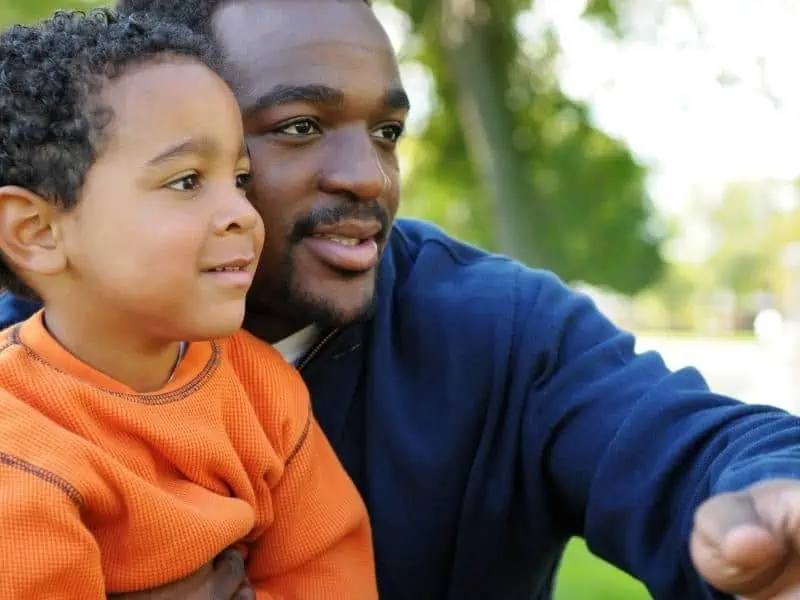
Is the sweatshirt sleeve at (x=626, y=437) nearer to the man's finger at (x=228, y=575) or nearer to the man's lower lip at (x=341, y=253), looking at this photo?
the man's lower lip at (x=341, y=253)

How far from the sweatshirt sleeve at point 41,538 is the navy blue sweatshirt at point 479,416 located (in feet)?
2.64

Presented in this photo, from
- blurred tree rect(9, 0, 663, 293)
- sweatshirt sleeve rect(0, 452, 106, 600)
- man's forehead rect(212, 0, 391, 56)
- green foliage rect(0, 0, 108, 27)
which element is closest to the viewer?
sweatshirt sleeve rect(0, 452, 106, 600)

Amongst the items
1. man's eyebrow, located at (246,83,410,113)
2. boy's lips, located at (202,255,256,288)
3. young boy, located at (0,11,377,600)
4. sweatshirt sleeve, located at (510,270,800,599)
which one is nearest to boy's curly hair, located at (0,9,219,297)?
young boy, located at (0,11,377,600)

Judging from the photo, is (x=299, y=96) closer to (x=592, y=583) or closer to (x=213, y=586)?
(x=213, y=586)

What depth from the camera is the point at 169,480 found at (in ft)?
5.37

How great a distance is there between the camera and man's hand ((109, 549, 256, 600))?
1634 mm

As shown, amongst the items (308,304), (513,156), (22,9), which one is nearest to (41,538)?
(308,304)

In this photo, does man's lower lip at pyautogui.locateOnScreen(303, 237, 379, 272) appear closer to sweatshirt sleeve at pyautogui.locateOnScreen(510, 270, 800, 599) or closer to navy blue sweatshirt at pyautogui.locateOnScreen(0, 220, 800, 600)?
navy blue sweatshirt at pyautogui.locateOnScreen(0, 220, 800, 600)

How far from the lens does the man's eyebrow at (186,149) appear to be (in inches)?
62.6

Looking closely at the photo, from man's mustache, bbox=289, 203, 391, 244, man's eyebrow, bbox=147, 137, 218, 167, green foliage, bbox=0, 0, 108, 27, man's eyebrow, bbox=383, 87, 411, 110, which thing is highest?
man's eyebrow, bbox=147, 137, 218, 167

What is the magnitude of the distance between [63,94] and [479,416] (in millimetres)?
1047

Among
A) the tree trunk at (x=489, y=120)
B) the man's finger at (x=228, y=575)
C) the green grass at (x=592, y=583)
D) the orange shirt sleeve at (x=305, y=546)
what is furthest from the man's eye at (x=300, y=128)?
the tree trunk at (x=489, y=120)

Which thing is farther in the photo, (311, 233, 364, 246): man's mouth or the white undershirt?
the white undershirt

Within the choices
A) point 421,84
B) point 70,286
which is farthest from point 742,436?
point 421,84
